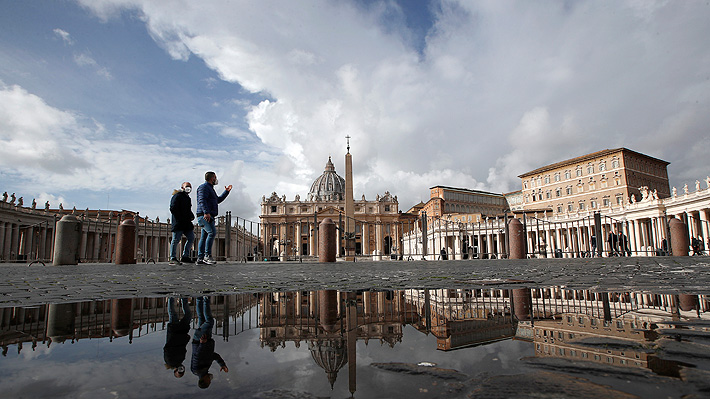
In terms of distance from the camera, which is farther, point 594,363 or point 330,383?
point 594,363

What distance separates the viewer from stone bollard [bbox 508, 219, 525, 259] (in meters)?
16.7

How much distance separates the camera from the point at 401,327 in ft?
6.77

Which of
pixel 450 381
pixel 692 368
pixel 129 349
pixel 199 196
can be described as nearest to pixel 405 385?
pixel 450 381

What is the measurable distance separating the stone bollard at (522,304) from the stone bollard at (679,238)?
17.7 meters

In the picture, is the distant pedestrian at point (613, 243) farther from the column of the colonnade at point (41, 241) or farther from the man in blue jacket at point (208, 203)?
the column of the colonnade at point (41, 241)

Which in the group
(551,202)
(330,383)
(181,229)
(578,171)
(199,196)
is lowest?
(330,383)

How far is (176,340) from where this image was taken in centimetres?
173

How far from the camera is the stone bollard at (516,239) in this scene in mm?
16703

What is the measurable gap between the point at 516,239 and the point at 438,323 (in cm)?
1593

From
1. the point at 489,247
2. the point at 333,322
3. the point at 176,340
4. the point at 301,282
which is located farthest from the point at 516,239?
the point at 489,247

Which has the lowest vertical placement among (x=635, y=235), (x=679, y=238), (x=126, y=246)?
(x=126, y=246)

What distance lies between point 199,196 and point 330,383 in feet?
29.6

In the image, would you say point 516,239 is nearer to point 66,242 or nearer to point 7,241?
point 66,242

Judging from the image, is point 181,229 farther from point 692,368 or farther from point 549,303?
point 692,368
